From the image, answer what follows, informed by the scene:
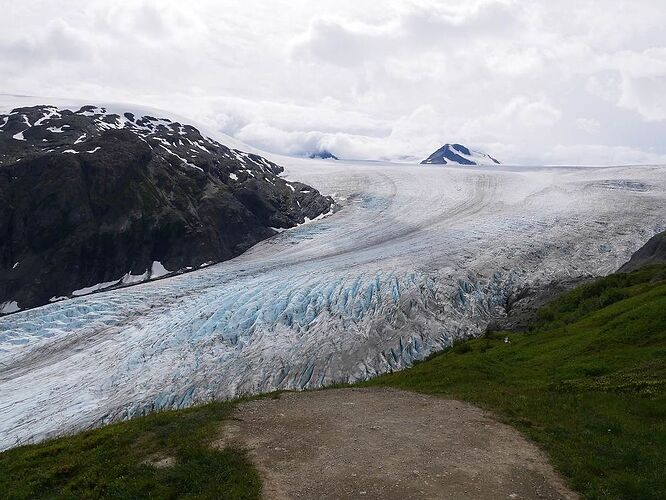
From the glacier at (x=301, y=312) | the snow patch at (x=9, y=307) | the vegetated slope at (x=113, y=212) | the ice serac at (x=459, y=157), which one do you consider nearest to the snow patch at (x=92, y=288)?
the vegetated slope at (x=113, y=212)

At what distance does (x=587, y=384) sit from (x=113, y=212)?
50.3m

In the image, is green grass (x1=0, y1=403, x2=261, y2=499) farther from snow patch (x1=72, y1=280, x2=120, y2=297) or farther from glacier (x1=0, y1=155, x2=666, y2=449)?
snow patch (x1=72, y1=280, x2=120, y2=297)

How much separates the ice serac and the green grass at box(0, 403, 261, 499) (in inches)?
6001

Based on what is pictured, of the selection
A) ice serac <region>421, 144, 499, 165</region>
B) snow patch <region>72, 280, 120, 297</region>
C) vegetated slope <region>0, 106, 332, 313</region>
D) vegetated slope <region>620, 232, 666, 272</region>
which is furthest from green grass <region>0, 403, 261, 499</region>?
ice serac <region>421, 144, 499, 165</region>

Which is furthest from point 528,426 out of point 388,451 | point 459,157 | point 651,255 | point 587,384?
point 459,157

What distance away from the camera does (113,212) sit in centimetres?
5384

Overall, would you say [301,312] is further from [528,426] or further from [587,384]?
[528,426]

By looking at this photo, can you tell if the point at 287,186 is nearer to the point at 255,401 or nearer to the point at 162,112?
the point at 162,112

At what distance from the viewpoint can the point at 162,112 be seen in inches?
3782

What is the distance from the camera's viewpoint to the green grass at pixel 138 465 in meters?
10.4

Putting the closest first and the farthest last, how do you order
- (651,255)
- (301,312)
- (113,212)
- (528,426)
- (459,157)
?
(528,426) < (301,312) < (651,255) < (113,212) < (459,157)

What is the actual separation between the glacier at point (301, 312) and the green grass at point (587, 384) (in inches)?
313

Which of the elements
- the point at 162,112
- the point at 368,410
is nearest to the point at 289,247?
the point at 368,410

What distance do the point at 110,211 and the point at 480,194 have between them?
1655 inches
